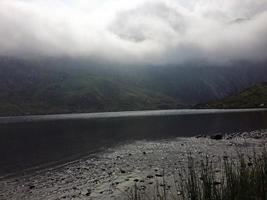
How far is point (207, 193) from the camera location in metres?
15.7

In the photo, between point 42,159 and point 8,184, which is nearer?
point 8,184

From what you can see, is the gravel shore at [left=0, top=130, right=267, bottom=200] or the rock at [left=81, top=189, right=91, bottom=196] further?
the gravel shore at [left=0, top=130, right=267, bottom=200]

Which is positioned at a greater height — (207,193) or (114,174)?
(207,193)

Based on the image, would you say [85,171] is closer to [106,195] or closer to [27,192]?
[27,192]

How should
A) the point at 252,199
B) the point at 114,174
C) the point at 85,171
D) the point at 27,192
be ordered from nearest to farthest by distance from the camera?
1. the point at 252,199
2. the point at 27,192
3. the point at 114,174
4. the point at 85,171

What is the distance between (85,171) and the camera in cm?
4359

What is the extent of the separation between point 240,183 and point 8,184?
3058 cm

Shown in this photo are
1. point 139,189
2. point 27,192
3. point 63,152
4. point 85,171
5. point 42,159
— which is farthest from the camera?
point 63,152

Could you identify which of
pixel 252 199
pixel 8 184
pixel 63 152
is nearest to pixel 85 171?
pixel 8 184

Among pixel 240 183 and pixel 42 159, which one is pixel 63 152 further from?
pixel 240 183

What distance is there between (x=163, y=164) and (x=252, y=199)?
99.2 feet

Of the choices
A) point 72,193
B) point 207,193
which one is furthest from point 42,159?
point 207,193

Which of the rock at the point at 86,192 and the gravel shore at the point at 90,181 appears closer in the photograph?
the rock at the point at 86,192

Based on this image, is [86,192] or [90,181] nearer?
[86,192]
